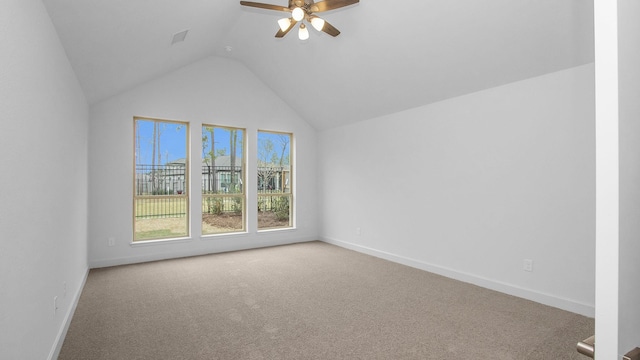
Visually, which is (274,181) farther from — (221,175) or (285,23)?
(285,23)

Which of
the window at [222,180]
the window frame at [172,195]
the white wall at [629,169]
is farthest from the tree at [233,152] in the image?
the white wall at [629,169]

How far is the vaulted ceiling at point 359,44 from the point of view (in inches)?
108

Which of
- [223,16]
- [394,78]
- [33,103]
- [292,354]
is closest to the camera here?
[33,103]

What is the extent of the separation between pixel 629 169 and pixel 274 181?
19.9 feet

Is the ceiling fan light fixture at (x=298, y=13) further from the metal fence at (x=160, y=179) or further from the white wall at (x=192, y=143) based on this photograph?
the metal fence at (x=160, y=179)

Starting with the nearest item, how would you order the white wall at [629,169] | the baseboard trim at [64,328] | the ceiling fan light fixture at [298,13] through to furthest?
the white wall at [629,169], the baseboard trim at [64,328], the ceiling fan light fixture at [298,13]

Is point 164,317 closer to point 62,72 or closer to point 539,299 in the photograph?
→ point 62,72

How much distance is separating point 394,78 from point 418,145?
104cm

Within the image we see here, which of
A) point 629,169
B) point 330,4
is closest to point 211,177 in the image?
point 330,4

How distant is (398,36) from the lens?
3.65 meters

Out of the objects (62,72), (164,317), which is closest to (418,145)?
(164,317)

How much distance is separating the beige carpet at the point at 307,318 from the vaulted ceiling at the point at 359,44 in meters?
2.43

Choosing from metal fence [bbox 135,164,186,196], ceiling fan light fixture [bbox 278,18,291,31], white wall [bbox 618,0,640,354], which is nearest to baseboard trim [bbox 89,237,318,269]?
metal fence [bbox 135,164,186,196]

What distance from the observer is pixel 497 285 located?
3684 mm
